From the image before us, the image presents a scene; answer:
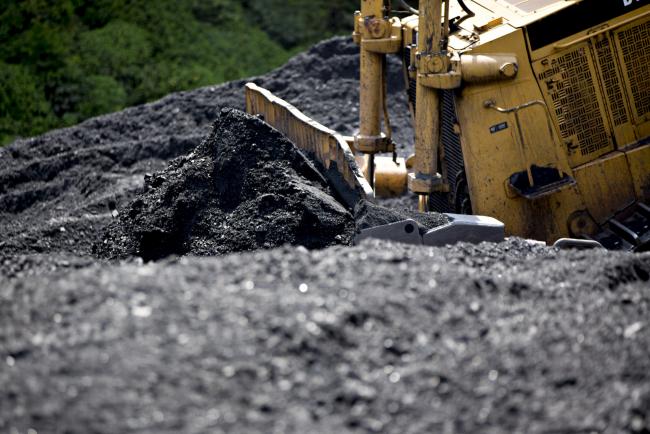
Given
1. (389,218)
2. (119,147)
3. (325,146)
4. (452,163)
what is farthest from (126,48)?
(389,218)

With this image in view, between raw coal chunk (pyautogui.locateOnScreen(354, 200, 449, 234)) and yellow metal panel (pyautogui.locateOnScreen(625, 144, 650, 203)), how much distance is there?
151 cm

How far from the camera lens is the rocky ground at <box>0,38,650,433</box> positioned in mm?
4426

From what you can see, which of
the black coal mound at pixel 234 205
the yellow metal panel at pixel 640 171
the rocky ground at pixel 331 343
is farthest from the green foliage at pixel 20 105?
the yellow metal panel at pixel 640 171

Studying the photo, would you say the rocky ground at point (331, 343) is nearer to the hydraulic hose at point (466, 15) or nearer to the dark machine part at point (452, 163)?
the dark machine part at point (452, 163)

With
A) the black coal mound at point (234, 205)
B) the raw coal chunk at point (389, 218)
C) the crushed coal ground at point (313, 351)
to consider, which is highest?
the black coal mound at point (234, 205)

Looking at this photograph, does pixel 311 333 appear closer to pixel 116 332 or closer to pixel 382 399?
pixel 382 399

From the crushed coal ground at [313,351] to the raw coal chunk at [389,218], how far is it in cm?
171

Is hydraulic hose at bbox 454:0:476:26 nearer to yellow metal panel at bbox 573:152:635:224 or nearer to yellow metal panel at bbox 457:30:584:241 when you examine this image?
yellow metal panel at bbox 457:30:584:241

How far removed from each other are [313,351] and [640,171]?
4.12 metres

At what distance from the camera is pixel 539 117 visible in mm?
7891

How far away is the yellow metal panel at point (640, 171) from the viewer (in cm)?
808

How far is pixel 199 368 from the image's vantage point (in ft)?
15.1

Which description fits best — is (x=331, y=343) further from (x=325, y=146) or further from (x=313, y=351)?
(x=325, y=146)

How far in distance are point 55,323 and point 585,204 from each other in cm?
439
